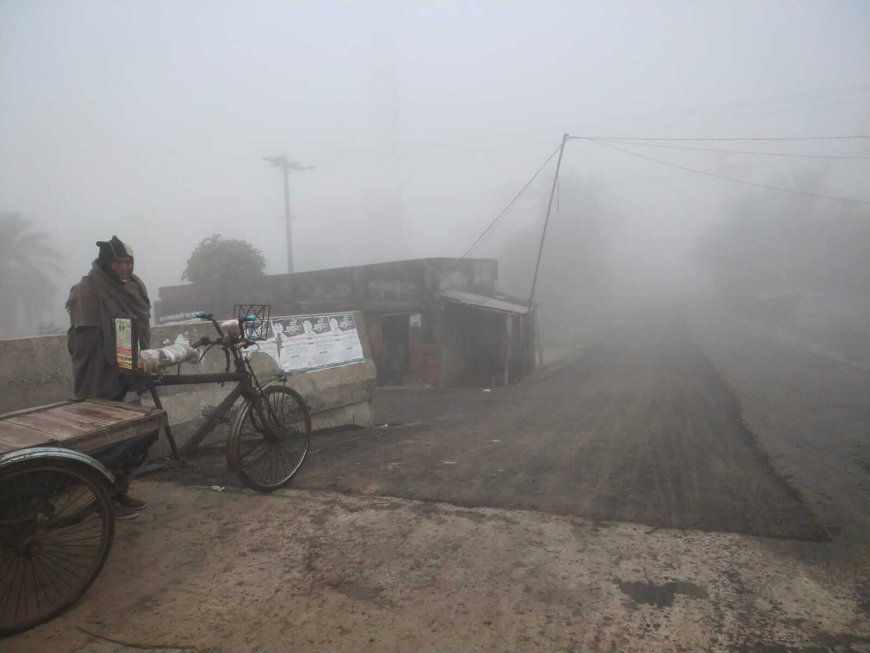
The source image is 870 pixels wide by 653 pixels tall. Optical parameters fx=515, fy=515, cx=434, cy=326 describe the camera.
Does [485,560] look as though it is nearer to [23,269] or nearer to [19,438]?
[19,438]

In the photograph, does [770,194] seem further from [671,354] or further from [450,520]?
[450,520]

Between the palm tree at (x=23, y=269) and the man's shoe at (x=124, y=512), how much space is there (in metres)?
36.8

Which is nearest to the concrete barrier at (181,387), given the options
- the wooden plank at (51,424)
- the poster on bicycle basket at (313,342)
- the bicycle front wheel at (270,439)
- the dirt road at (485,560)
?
the poster on bicycle basket at (313,342)

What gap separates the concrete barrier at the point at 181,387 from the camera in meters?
4.39

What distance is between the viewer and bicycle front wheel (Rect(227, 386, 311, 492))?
12.6ft

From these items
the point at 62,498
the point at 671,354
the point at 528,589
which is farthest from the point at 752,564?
the point at 671,354

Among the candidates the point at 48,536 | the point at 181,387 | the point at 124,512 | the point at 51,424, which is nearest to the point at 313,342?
the point at 181,387

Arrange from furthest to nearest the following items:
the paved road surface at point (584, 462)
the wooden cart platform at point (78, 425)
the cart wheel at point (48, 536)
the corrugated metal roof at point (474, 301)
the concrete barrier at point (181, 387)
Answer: the corrugated metal roof at point (474, 301) → the concrete barrier at point (181, 387) → the paved road surface at point (584, 462) → the wooden cart platform at point (78, 425) → the cart wheel at point (48, 536)

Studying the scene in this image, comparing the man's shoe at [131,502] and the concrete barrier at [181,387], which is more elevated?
the concrete barrier at [181,387]

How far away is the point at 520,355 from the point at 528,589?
45.4 ft

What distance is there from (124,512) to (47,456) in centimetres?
139

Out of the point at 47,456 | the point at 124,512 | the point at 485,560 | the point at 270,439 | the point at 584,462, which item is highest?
the point at 47,456

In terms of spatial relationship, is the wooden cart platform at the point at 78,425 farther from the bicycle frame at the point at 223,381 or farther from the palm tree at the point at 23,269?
the palm tree at the point at 23,269

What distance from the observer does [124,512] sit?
3559mm
